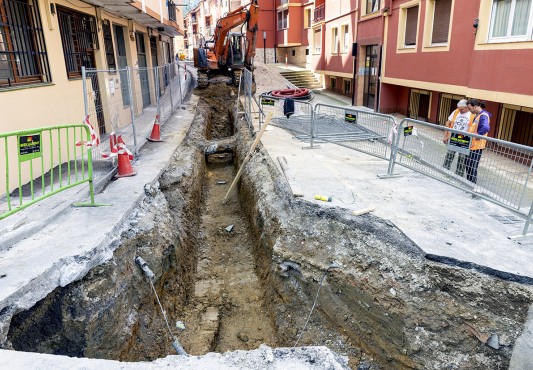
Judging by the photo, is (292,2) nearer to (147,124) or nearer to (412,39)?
(412,39)

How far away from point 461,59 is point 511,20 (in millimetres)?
1851

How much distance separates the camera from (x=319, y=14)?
23219 millimetres

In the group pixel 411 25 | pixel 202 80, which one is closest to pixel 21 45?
pixel 411 25

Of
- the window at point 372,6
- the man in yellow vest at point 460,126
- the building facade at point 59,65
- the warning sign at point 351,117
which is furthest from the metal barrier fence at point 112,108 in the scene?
the window at point 372,6

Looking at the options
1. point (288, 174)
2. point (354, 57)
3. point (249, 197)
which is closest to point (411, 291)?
point (288, 174)

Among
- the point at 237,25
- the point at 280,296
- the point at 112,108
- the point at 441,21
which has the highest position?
the point at 237,25

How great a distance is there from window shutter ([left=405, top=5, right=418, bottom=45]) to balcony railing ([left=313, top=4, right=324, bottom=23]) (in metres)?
11.1

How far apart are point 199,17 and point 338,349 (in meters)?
70.1

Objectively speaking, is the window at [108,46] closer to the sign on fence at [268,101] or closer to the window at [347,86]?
the sign on fence at [268,101]

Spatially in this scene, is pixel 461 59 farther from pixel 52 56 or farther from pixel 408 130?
pixel 52 56

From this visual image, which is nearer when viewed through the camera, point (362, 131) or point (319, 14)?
point (362, 131)

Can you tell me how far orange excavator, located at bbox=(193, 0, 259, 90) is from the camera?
16.1 m

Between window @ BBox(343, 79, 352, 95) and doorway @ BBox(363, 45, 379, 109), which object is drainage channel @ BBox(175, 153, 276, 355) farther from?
window @ BBox(343, 79, 352, 95)

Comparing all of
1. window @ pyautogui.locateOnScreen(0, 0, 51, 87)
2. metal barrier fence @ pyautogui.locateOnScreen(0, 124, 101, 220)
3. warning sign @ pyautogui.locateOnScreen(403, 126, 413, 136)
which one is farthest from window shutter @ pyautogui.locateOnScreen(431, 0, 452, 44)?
window @ pyautogui.locateOnScreen(0, 0, 51, 87)
